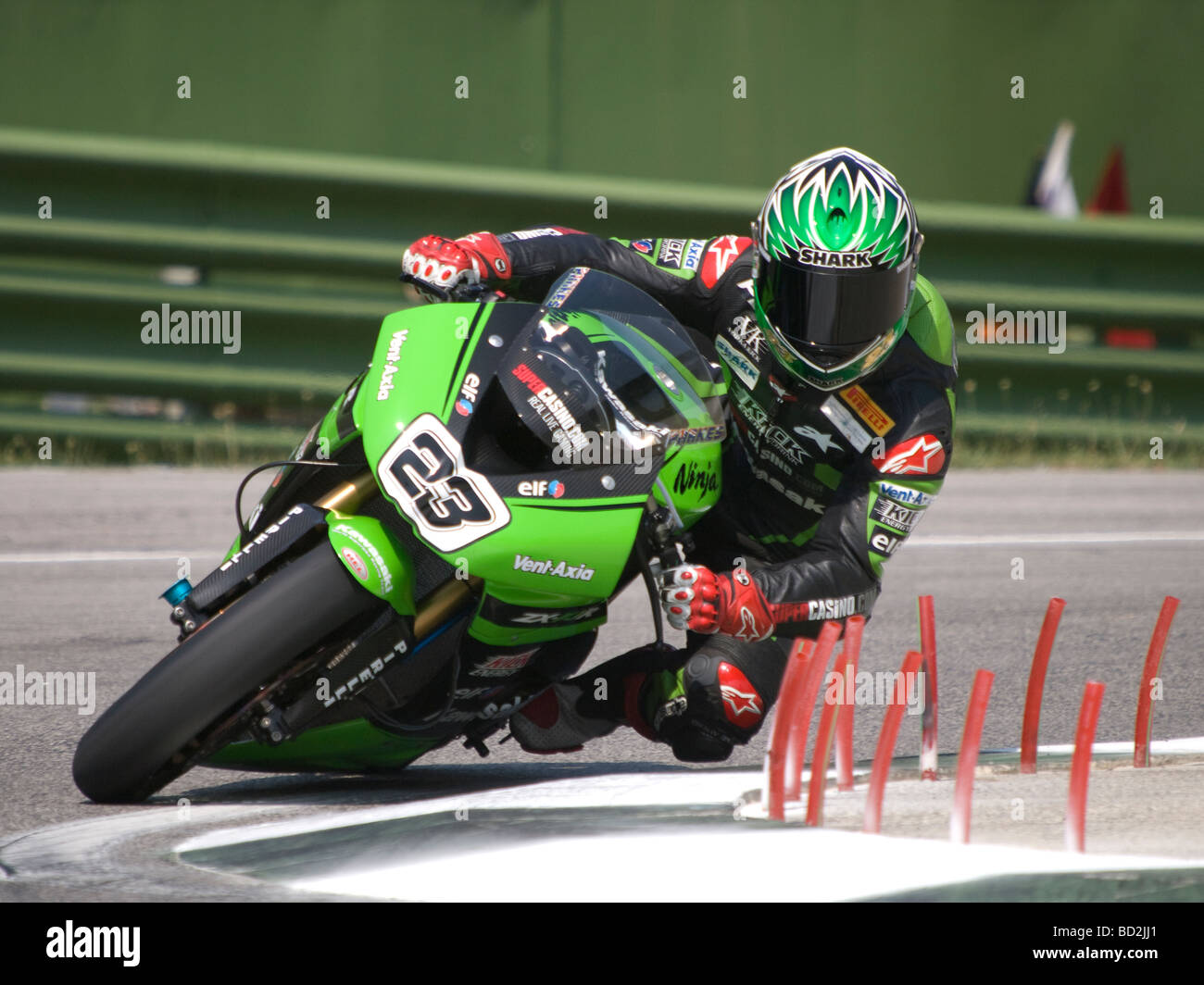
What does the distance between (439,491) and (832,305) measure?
3.65 ft

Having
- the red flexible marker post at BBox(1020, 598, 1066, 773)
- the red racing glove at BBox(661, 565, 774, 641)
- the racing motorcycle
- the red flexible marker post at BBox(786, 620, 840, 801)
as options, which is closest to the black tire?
the racing motorcycle

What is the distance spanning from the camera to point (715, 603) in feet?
12.1

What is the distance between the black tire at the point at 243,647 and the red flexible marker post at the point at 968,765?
128cm

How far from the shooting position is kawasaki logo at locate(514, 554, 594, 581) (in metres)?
3.40

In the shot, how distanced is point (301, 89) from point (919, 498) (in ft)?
21.3

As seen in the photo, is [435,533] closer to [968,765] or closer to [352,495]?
[352,495]

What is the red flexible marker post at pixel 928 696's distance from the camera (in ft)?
13.8

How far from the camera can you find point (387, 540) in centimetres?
350

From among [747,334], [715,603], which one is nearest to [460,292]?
[747,334]

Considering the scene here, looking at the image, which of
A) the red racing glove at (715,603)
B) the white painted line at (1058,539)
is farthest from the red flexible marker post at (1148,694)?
the white painted line at (1058,539)

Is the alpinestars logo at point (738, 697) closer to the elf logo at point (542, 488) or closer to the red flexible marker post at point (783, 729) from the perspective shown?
the red flexible marker post at point (783, 729)

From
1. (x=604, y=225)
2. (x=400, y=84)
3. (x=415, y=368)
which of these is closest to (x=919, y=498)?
(x=415, y=368)

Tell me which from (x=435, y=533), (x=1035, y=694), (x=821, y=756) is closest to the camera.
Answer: (x=435, y=533)
